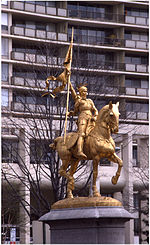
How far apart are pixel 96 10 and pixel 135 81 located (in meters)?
7.20

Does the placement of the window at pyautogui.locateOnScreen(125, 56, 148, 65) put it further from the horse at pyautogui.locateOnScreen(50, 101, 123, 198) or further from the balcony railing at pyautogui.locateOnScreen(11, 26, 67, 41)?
the horse at pyautogui.locateOnScreen(50, 101, 123, 198)

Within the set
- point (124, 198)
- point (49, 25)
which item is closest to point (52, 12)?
point (49, 25)

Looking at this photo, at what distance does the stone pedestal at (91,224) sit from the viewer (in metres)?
18.4

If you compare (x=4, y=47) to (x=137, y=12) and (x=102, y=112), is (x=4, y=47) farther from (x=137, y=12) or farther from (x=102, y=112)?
(x=102, y=112)

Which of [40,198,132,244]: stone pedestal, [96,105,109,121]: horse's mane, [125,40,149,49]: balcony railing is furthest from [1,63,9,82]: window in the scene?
[40,198,132,244]: stone pedestal

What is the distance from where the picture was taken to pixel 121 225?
18.9 m

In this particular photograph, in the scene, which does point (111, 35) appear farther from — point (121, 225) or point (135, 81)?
point (121, 225)

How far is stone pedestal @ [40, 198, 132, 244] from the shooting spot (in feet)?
60.3

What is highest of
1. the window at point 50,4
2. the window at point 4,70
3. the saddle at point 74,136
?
the window at point 50,4

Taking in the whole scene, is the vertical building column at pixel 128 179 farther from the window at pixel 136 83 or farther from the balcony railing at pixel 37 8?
the balcony railing at pixel 37 8

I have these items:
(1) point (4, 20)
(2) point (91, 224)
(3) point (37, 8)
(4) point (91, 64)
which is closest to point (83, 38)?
(3) point (37, 8)

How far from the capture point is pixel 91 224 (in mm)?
18500

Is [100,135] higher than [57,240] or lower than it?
higher

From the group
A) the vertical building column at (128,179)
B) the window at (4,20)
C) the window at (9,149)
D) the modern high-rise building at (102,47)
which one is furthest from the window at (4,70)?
the vertical building column at (128,179)
